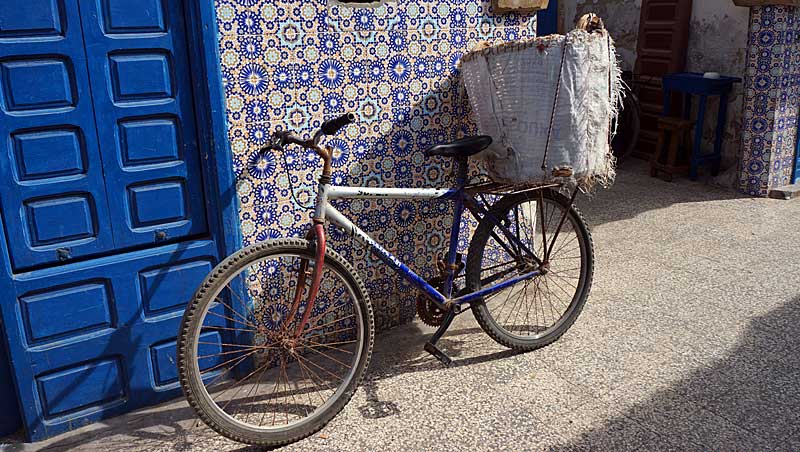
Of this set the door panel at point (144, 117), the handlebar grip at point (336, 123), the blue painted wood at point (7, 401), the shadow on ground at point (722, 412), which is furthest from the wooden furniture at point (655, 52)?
the blue painted wood at point (7, 401)

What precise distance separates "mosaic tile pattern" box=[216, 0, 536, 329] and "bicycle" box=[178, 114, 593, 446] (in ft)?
0.72

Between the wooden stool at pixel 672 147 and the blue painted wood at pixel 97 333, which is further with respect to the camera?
the wooden stool at pixel 672 147

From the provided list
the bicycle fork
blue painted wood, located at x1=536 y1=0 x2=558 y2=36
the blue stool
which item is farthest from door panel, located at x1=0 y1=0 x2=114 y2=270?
blue painted wood, located at x1=536 y1=0 x2=558 y2=36

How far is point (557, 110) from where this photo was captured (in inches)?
123

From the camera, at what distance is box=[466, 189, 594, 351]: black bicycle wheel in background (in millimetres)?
3375

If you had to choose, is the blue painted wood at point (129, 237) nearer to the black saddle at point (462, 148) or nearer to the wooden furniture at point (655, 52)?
the black saddle at point (462, 148)

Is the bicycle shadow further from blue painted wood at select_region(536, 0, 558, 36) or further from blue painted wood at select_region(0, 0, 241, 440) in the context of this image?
blue painted wood at select_region(536, 0, 558, 36)

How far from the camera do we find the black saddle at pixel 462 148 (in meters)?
3.12

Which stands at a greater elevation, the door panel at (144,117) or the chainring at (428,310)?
the door panel at (144,117)

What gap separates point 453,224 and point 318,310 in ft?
2.74

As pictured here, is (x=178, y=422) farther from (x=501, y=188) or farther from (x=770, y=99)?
(x=770, y=99)

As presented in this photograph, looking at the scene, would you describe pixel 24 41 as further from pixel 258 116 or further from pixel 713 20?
pixel 713 20

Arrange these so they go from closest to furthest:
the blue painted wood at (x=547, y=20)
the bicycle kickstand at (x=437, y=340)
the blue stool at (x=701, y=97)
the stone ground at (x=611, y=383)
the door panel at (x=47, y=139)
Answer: the door panel at (x=47, y=139), the stone ground at (x=611, y=383), the bicycle kickstand at (x=437, y=340), the blue stool at (x=701, y=97), the blue painted wood at (x=547, y=20)

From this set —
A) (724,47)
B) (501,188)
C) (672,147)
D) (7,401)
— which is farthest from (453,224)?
(724,47)
